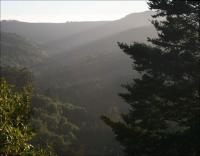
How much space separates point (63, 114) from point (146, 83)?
296 feet

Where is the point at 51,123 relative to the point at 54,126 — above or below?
above

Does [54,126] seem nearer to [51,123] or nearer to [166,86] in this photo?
[51,123]

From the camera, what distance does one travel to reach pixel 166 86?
19406mm

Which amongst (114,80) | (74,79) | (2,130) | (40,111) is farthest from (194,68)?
(74,79)

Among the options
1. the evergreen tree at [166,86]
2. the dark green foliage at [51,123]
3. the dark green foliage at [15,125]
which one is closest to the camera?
the dark green foliage at [15,125]

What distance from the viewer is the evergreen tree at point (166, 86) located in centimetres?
1900

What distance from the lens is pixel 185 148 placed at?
59.0ft

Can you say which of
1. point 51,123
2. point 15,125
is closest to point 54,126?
point 51,123

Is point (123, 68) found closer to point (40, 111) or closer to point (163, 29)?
point (40, 111)

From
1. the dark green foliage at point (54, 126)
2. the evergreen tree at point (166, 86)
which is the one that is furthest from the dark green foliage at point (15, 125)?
the dark green foliage at point (54, 126)

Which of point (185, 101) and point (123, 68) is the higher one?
point (185, 101)

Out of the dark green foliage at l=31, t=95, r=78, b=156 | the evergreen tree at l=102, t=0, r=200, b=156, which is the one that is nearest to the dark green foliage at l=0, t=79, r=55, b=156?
the evergreen tree at l=102, t=0, r=200, b=156

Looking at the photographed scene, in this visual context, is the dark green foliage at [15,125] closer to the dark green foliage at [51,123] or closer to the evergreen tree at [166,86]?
the evergreen tree at [166,86]

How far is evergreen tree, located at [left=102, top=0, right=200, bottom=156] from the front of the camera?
62.3 feet
